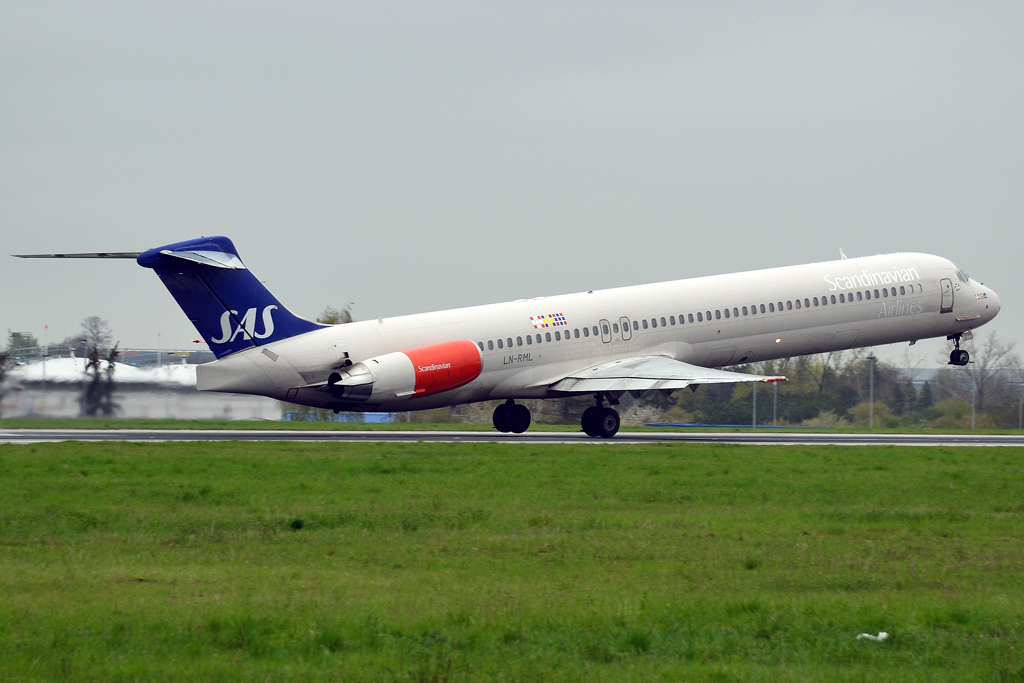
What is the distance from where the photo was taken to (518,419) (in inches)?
1623

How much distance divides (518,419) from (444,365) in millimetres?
5247

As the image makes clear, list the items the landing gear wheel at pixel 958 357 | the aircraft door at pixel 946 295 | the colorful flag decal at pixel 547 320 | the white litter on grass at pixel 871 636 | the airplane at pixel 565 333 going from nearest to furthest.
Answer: the white litter on grass at pixel 871 636 → the airplane at pixel 565 333 → the colorful flag decal at pixel 547 320 → the aircraft door at pixel 946 295 → the landing gear wheel at pixel 958 357

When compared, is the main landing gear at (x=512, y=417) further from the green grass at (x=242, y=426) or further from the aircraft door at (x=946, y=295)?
the aircraft door at (x=946, y=295)

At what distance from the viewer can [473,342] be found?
38.1 m

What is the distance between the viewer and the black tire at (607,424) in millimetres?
39594

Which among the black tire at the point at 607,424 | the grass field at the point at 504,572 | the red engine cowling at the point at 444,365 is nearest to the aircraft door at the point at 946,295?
the black tire at the point at 607,424

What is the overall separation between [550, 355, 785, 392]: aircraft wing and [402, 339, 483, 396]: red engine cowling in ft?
11.7

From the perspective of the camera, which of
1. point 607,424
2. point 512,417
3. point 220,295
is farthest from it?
point 512,417

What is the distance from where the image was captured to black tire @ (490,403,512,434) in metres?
41.2

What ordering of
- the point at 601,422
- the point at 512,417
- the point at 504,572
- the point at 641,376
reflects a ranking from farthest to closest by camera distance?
the point at 512,417 < the point at 601,422 < the point at 641,376 < the point at 504,572

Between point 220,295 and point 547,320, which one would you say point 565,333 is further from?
point 220,295

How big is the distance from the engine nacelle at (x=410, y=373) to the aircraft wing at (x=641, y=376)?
380cm

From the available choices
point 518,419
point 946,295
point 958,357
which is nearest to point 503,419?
point 518,419

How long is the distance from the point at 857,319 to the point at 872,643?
35.5 meters
